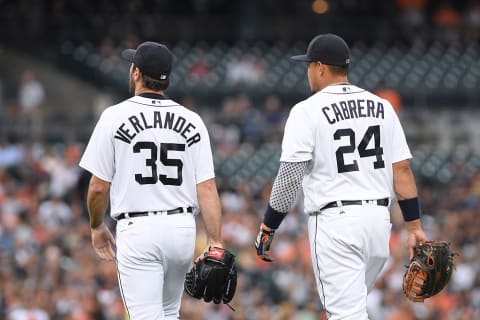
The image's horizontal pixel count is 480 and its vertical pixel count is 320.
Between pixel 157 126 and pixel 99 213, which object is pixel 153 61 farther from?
pixel 99 213

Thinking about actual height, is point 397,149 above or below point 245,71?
below

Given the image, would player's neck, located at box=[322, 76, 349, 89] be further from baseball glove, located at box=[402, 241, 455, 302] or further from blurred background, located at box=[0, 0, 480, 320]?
blurred background, located at box=[0, 0, 480, 320]

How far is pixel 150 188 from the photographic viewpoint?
6.39m

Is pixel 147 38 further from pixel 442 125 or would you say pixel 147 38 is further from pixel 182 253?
pixel 182 253

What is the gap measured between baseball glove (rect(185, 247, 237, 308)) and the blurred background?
15.3 feet

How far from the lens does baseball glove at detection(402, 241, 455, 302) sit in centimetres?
659

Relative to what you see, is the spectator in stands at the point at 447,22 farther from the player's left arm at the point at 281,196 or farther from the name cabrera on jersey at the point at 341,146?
the player's left arm at the point at 281,196

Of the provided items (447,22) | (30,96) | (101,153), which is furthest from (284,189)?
(447,22)

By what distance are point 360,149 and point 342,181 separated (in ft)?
0.70

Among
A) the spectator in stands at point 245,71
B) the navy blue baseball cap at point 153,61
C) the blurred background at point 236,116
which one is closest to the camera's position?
the navy blue baseball cap at point 153,61

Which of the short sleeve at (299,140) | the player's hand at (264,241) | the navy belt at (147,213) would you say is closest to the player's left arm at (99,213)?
the navy belt at (147,213)

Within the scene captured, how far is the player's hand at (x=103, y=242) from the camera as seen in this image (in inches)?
259

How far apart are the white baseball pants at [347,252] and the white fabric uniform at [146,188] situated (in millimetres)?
744

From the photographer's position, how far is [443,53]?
21.7 metres
